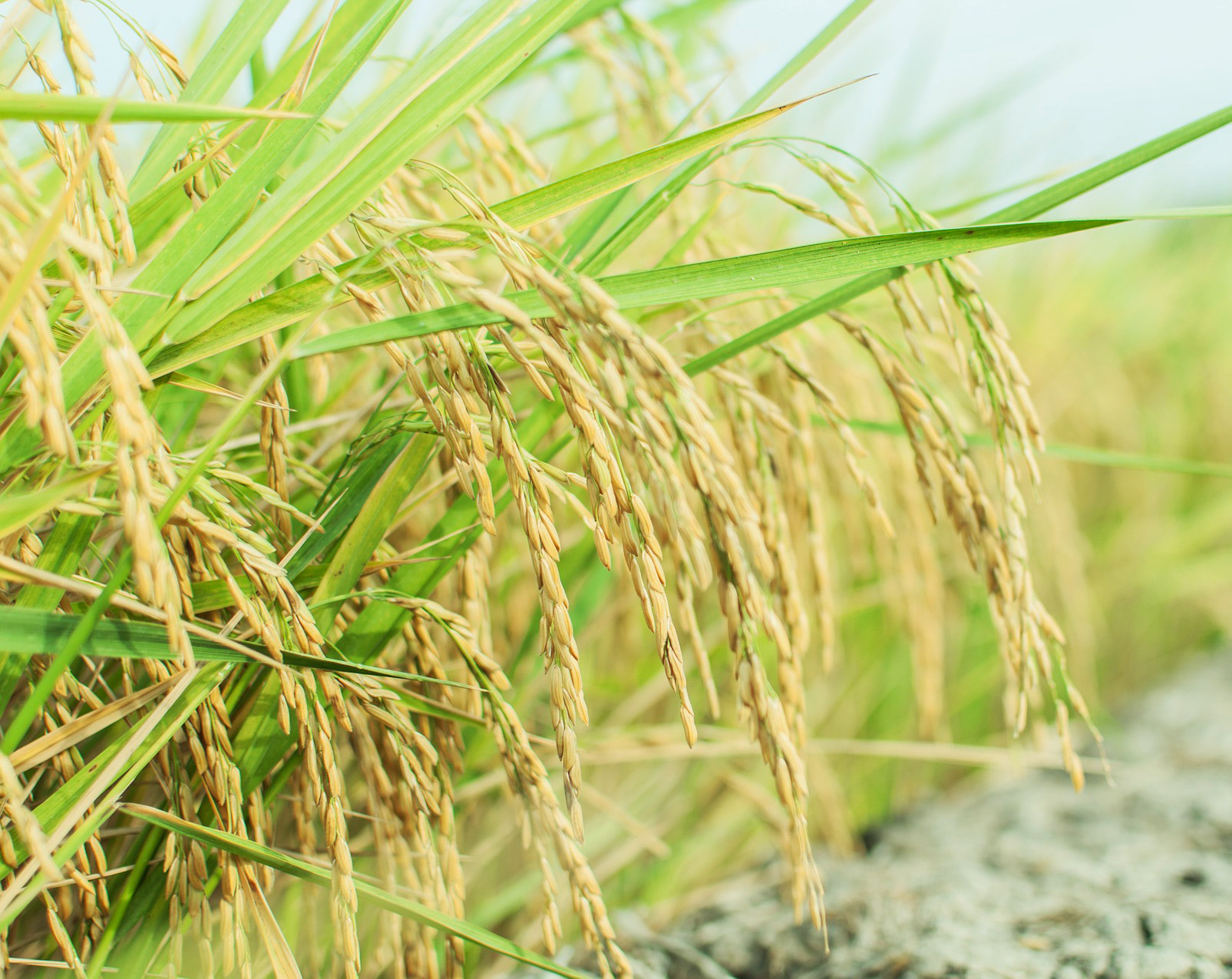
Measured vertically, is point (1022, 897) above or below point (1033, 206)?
below

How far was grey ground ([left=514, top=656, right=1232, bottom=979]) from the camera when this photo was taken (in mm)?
1022

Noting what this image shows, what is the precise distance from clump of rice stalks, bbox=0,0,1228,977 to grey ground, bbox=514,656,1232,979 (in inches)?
16.4

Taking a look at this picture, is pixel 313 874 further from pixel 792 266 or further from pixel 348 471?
pixel 792 266

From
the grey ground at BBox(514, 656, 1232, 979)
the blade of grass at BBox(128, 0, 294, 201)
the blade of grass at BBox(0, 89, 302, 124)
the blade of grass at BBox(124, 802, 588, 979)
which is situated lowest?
the grey ground at BBox(514, 656, 1232, 979)

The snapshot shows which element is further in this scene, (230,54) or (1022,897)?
(1022,897)

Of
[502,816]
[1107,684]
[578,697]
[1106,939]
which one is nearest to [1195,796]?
[1106,939]

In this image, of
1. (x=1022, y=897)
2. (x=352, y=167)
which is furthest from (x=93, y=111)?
(x=1022, y=897)

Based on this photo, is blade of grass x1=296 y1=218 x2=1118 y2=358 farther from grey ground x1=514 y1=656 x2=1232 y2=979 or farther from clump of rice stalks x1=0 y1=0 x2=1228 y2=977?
grey ground x1=514 y1=656 x2=1232 y2=979

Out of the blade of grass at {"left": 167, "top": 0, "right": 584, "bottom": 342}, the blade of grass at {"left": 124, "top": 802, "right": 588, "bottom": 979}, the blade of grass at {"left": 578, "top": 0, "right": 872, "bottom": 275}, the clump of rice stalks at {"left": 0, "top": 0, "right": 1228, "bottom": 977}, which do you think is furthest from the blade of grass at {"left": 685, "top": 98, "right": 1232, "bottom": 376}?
the blade of grass at {"left": 124, "top": 802, "right": 588, "bottom": 979}

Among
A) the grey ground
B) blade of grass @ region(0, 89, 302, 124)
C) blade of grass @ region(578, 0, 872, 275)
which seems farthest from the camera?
the grey ground

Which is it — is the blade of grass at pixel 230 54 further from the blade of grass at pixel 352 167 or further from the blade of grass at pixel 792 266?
the blade of grass at pixel 792 266

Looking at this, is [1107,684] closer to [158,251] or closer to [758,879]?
[758,879]

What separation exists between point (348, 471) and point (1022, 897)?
1197 mm

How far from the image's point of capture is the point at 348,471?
2.82 ft
